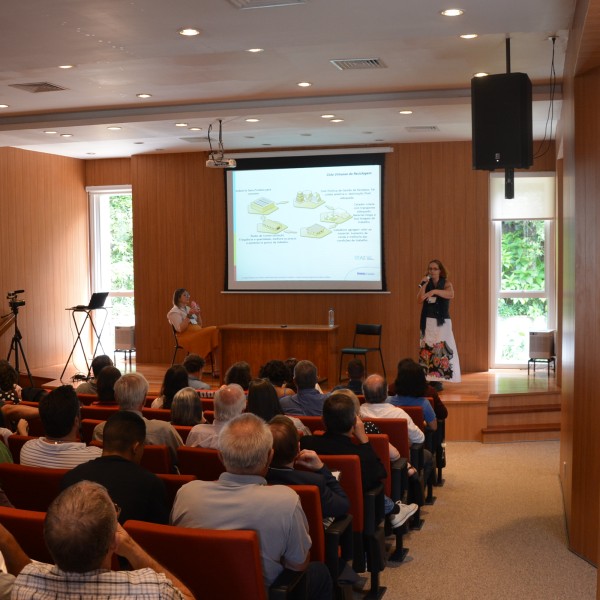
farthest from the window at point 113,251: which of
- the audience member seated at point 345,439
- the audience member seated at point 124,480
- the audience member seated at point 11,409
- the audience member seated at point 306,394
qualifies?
the audience member seated at point 124,480

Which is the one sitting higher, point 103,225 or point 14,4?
point 14,4

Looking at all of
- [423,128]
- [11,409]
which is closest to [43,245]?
[423,128]

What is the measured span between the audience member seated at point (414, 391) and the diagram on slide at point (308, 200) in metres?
5.93

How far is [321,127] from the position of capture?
9.74 metres

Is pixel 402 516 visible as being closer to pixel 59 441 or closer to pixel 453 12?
pixel 59 441

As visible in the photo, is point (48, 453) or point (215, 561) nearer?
point (215, 561)

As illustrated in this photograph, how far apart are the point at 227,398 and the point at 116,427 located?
120 cm

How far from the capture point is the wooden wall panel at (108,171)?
13.0m

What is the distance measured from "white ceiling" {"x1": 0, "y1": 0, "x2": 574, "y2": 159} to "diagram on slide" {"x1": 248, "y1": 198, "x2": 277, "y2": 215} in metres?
0.80

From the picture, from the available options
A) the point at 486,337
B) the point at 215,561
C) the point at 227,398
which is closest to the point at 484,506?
the point at 227,398

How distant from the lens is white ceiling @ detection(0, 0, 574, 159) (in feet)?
16.1

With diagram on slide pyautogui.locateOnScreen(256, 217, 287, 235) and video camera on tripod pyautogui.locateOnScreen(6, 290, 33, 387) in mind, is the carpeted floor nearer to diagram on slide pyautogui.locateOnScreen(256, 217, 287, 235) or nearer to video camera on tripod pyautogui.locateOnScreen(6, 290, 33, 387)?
diagram on slide pyautogui.locateOnScreen(256, 217, 287, 235)

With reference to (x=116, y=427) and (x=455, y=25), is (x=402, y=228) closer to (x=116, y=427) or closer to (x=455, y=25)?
(x=455, y=25)

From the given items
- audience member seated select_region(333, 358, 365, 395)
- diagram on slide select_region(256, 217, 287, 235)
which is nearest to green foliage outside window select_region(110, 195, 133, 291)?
diagram on slide select_region(256, 217, 287, 235)
